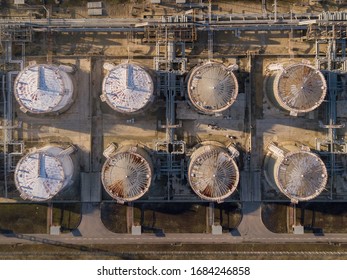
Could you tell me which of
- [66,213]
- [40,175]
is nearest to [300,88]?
[40,175]

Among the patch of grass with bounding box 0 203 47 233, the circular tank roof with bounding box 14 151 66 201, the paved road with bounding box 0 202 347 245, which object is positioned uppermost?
the circular tank roof with bounding box 14 151 66 201

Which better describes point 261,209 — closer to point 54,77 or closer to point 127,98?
point 127,98

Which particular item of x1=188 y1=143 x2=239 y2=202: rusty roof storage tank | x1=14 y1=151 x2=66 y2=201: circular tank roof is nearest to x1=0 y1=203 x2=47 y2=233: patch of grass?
x1=14 y1=151 x2=66 y2=201: circular tank roof

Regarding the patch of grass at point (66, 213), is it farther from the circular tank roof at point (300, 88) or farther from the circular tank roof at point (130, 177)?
the circular tank roof at point (300, 88)

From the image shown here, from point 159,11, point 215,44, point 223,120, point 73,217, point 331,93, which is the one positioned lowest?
point 73,217

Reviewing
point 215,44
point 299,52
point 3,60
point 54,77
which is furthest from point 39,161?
point 299,52

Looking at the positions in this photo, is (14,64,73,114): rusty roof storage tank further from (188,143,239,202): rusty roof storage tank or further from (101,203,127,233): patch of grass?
(188,143,239,202): rusty roof storage tank

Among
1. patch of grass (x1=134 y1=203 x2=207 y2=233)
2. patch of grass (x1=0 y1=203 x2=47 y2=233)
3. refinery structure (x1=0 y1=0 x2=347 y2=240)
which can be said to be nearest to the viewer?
refinery structure (x1=0 y1=0 x2=347 y2=240)

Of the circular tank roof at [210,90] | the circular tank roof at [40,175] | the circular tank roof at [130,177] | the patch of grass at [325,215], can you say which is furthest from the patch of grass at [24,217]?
the patch of grass at [325,215]
